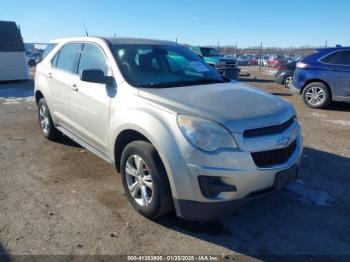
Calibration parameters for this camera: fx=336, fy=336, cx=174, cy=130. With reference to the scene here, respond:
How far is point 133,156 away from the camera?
3.41 meters

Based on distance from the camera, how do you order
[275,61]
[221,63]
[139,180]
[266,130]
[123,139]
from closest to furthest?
[266,130] < [139,180] < [123,139] < [221,63] < [275,61]

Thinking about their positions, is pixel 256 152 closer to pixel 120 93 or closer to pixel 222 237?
pixel 222 237

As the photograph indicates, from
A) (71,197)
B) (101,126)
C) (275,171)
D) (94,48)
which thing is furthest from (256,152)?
(94,48)

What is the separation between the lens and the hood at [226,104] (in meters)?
2.94

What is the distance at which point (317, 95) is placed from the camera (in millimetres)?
9359

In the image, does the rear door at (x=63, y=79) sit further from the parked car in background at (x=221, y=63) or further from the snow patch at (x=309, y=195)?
the parked car in background at (x=221, y=63)

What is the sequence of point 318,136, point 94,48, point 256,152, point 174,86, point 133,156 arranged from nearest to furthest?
point 256,152 → point 133,156 → point 174,86 → point 94,48 → point 318,136

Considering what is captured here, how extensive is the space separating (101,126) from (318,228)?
255 centimetres

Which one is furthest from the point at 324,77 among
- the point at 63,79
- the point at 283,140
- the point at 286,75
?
the point at 63,79

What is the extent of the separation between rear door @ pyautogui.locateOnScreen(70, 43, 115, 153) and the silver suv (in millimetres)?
13

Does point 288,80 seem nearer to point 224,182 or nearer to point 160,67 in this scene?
point 160,67

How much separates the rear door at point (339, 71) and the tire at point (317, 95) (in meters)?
0.22

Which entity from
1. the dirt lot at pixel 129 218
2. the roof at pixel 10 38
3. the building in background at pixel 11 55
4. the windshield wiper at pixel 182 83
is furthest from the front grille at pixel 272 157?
the roof at pixel 10 38

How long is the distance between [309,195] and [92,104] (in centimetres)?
282
